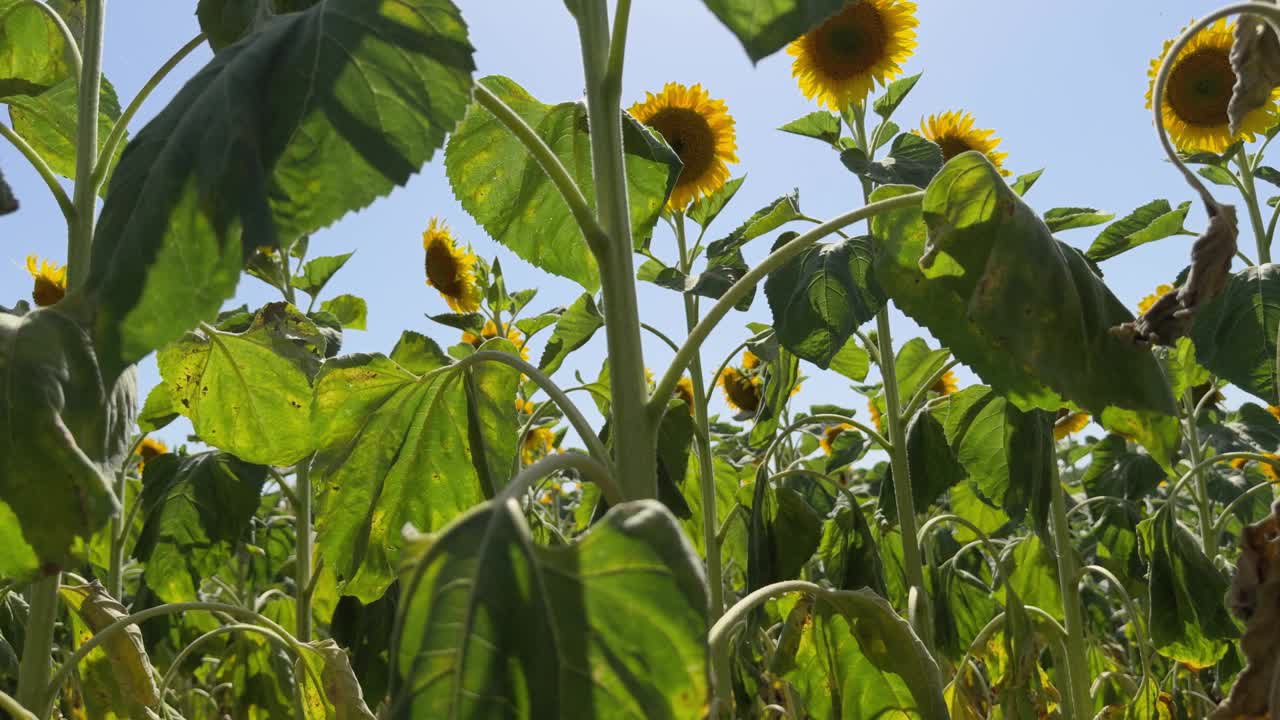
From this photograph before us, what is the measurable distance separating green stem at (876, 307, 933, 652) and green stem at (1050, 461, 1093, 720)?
0.26 meters

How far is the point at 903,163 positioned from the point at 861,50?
800 millimetres

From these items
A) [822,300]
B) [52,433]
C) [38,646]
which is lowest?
[38,646]

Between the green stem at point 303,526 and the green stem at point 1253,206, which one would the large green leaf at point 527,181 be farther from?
the green stem at point 1253,206

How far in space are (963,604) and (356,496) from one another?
1939 millimetres

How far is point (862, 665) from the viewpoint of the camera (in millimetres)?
1228

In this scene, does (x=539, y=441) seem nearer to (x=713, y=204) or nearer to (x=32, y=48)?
(x=713, y=204)

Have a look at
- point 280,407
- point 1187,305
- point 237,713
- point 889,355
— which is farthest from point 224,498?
point 1187,305

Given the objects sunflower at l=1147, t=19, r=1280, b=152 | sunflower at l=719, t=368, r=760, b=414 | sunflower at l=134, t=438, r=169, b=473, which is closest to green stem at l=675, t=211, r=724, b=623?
sunflower at l=1147, t=19, r=1280, b=152

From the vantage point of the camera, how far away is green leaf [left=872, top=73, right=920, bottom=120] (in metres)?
2.35

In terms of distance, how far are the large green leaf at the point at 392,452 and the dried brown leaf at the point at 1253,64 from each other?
0.80 m

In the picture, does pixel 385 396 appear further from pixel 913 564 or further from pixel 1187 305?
pixel 913 564

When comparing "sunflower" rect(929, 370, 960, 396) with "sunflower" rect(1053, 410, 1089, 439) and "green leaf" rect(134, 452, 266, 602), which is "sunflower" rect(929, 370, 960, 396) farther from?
"green leaf" rect(134, 452, 266, 602)

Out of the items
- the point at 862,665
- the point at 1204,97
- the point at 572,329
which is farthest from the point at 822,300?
the point at 1204,97

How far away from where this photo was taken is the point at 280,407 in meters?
1.48
